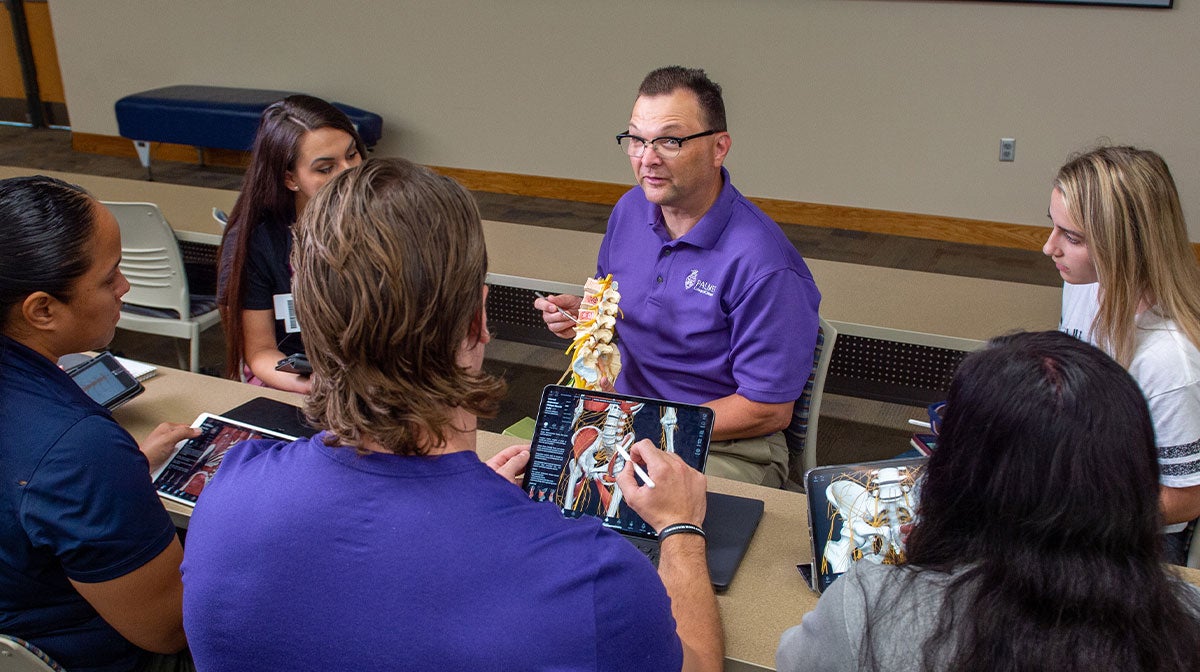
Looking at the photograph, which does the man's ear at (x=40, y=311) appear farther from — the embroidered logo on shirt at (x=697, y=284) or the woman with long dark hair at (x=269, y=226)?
the embroidered logo on shirt at (x=697, y=284)

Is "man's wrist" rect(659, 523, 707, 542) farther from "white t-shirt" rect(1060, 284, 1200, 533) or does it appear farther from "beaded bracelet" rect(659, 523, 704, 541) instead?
"white t-shirt" rect(1060, 284, 1200, 533)

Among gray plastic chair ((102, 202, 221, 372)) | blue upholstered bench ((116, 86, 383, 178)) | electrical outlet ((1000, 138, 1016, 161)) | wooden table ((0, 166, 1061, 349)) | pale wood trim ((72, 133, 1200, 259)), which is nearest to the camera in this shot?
wooden table ((0, 166, 1061, 349))

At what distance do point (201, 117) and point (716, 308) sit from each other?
19.6 ft

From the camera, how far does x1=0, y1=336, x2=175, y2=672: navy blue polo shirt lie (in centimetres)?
132

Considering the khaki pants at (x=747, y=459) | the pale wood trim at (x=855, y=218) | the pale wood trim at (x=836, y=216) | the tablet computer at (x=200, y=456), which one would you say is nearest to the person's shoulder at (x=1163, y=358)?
the khaki pants at (x=747, y=459)

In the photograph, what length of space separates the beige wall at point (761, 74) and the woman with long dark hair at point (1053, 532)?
16.4 ft

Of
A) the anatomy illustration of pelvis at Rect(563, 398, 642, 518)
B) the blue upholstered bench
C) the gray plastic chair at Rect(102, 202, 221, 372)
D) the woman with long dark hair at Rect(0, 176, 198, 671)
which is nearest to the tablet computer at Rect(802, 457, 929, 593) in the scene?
the anatomy illustration of pelvis at Rect(563, 398, 642, 518)

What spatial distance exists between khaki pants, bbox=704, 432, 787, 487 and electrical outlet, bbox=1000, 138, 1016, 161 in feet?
13.3

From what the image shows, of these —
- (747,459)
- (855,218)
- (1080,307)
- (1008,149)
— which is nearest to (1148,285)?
(1080,307)

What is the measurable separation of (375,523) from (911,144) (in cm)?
542

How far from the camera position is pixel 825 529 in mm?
1508

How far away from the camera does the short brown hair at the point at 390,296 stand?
99cm

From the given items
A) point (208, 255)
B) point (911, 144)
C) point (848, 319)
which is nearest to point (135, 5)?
point (208, 255)

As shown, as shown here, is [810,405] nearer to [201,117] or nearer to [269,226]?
[269,226]
